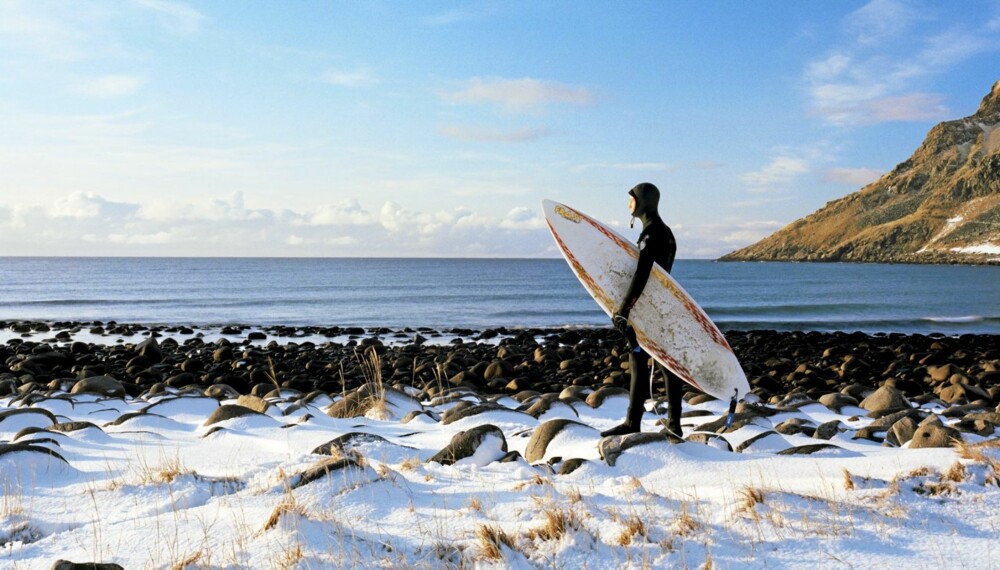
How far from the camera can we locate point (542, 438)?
20.8 feet

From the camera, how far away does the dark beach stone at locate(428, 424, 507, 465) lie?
5.63m

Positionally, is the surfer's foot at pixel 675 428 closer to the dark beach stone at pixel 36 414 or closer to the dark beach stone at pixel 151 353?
the dark beach stone at pixel 36 414

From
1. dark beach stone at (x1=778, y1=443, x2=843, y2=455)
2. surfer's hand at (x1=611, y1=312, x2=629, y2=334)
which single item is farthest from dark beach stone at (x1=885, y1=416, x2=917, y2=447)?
surfer's hand at (x1=611, y1=312, x2=629, y2=334)

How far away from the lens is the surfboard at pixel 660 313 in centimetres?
662

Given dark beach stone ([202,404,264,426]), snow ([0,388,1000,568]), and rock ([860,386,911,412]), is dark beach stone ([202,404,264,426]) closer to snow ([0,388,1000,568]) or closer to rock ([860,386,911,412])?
snow ([0,388,1000,568])

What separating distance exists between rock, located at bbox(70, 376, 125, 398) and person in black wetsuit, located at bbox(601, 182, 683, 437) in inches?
357

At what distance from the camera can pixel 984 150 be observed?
19350cm

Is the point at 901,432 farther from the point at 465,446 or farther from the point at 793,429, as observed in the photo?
the point at 465,446

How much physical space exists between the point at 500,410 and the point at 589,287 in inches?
83.0

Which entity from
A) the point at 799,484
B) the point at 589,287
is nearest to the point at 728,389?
the point at 589,287

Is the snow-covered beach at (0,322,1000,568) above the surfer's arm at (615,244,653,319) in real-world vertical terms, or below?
below

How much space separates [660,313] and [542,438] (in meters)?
1.63

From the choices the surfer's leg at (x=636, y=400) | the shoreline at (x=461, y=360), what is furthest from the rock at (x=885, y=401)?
the surfer's leg at (x=636, y=400)

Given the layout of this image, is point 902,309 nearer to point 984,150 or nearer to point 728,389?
point 728,389
